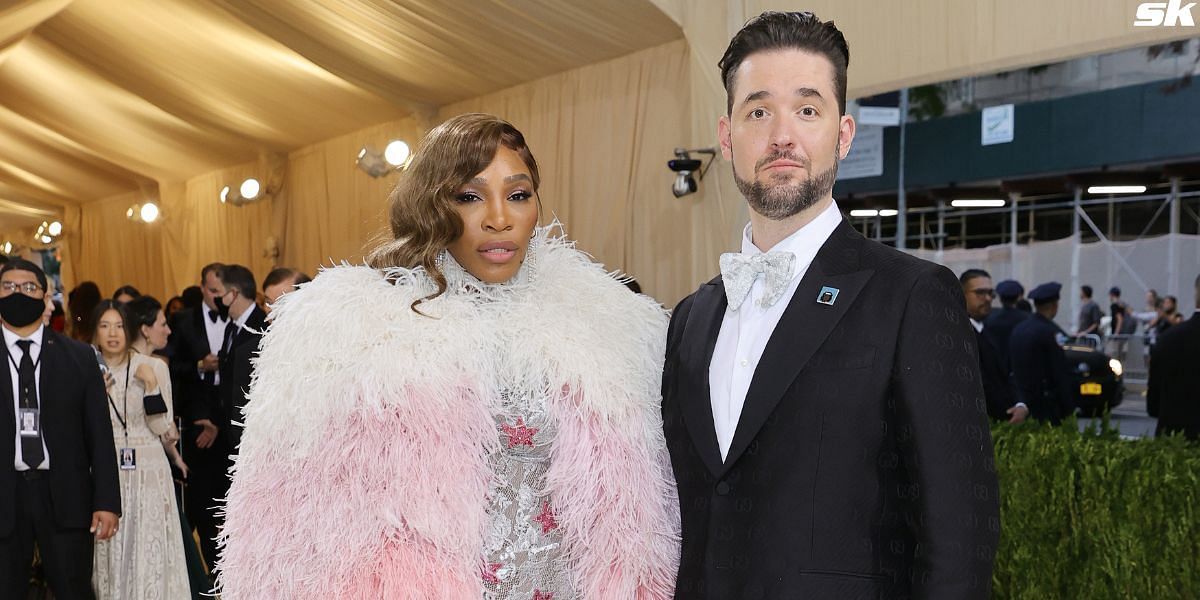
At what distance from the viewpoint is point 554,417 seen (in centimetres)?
207

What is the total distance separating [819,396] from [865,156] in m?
14.5

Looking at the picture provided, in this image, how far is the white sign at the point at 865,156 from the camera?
14859mm

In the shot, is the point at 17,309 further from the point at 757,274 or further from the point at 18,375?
the point at 757,274

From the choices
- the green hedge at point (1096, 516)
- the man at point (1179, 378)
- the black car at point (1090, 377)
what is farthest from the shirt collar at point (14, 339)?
the black car at point (1090, 377)

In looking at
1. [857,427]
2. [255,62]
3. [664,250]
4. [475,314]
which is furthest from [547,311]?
[255,62]

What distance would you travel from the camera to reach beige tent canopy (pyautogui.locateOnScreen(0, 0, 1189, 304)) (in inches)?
213

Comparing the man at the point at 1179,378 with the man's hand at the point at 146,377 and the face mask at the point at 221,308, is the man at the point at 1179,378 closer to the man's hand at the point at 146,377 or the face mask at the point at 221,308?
the man's hand at the point at 146,377

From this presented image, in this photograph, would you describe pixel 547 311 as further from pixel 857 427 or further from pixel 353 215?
pixel 353 215

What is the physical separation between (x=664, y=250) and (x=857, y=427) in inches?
219

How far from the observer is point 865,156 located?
50.9 feet

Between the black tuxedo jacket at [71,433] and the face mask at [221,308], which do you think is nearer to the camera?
the black tuxedo jacket at [71,433]

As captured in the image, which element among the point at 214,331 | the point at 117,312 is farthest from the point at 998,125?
the point at 117,312

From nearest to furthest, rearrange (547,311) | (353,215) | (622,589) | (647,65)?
(622,589) < (547,311) < (647,65) < (353,215)

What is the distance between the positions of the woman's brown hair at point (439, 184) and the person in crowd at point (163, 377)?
346 centimetres
